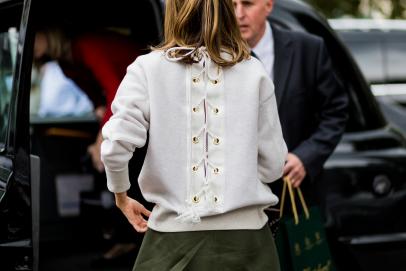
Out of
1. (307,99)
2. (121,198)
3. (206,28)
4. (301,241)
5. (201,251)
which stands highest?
(206,28)

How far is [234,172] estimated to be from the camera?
2.83m

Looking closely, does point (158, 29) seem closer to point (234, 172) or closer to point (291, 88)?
point (291, 88)

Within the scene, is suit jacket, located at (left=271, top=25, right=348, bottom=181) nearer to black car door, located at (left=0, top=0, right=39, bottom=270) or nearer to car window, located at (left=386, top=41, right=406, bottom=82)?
black car door, located at (left=0, top=0, right=39, bottom=270)

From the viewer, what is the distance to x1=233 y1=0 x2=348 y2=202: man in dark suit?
12.8 feet

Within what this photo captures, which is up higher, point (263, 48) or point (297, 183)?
point (263, 48)

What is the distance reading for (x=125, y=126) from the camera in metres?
2.71

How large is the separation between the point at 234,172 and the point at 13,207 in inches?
33.2

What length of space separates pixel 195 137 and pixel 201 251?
346mm

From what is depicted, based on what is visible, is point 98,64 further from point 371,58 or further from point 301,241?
point 371,58

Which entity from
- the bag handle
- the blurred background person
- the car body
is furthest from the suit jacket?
the blurred background person

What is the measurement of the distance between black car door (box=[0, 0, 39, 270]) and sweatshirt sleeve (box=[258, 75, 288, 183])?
85 centimetres

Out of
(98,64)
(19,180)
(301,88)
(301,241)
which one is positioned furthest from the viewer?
(98,64)

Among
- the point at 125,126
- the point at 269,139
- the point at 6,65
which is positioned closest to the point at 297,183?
the point at 269,139

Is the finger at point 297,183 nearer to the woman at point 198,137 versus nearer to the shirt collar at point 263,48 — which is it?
the shirt collar at point 263,48
